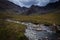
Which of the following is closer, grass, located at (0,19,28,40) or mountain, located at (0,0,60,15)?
grass, located at (0,19,28,40)

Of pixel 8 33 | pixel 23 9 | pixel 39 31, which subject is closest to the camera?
pixel 8 33

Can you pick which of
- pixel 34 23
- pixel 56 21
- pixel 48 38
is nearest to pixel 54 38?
pixel 48 38

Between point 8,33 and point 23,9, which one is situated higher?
point 23,9

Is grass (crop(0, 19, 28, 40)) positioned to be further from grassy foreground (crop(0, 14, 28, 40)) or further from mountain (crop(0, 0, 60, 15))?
mountain (crop(0, 0, 60, 15))

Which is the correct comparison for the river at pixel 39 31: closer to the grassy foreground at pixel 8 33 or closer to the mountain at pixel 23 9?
the grassy foreground at pixel 8 33

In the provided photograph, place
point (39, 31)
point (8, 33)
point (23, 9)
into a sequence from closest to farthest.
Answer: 1. point (8, 33)
2. point (39, 31)
3. point (23, 9)

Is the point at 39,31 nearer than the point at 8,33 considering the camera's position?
No

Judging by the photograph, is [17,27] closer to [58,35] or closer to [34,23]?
[34,23]

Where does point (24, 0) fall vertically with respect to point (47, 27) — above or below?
above

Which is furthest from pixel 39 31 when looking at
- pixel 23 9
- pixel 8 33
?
Answer: pixel 23 9

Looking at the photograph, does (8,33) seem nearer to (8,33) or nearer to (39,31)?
(8,33)

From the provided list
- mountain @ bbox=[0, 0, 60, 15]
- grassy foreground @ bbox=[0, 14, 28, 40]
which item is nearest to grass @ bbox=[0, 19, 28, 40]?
grassy foreground @ bbox=[0, 14, 28, 40]
